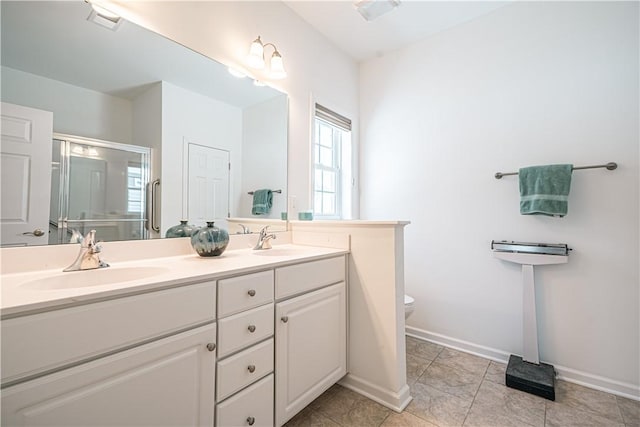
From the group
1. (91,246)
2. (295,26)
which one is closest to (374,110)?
(295,26)

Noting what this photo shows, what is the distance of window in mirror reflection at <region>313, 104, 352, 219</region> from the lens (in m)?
2.52

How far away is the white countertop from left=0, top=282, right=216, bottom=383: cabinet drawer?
0.09 feet

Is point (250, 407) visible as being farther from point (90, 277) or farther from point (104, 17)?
point (104, 17)

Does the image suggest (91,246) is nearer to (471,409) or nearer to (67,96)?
(67,96)

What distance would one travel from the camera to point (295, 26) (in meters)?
2.17

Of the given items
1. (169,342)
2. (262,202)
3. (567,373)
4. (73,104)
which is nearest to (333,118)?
(262,202)

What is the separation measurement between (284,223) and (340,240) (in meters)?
0.53

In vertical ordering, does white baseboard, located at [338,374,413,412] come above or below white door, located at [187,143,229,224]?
below

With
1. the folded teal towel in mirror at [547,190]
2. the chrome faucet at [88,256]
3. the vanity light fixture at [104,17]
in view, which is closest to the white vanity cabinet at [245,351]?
the chrome faucet at [88,256]

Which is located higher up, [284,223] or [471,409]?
[284,223]

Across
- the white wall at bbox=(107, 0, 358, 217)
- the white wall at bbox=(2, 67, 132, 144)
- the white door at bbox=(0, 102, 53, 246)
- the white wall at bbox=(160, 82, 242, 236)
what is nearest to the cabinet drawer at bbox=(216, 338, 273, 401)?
the white wall at bbox=(160, 82, 242, 236)

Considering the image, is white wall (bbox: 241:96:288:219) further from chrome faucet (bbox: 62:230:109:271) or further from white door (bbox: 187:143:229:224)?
chrome faucet (bbox: 62:230:109:271)

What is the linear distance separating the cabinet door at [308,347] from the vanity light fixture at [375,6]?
1.95 m

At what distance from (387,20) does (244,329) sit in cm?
251
